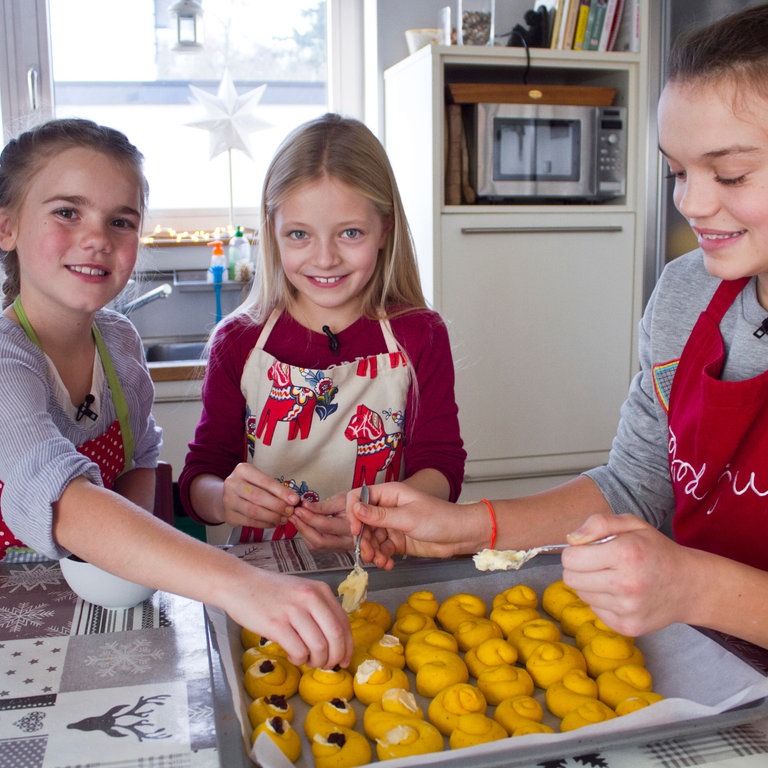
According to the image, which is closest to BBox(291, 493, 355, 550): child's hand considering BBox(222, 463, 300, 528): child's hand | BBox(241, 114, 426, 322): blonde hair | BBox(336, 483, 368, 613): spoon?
BBox(222, 463, 300, 528): child's hand

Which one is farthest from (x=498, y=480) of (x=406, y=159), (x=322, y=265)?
(x=322, y=265)

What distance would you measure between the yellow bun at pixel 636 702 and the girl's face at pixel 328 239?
810mm

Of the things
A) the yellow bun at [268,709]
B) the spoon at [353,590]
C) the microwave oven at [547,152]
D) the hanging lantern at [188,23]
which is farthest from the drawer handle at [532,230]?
the yellow bun at [268,709]

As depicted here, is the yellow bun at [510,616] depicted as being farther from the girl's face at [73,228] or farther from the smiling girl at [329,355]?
the girl's face at [73,228]

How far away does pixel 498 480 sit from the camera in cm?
278

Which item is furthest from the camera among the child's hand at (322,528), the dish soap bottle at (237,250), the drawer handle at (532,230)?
the dish soap bottle at (237,250)

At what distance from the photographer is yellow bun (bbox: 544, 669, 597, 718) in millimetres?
736

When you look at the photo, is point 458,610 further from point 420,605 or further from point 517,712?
point 517,712

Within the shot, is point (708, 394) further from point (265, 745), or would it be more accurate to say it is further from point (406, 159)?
point (406, 159)

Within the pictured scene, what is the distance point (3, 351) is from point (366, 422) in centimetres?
59

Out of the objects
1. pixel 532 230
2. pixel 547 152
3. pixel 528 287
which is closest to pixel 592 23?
pixel 547 152

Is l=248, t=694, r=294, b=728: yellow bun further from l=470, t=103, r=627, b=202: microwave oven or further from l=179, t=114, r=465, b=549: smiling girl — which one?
l=470, t=103, r=627, b=202: microwave oven

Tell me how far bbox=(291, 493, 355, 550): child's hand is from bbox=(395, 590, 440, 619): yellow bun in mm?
184

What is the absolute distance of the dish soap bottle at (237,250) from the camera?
9.25 feet
